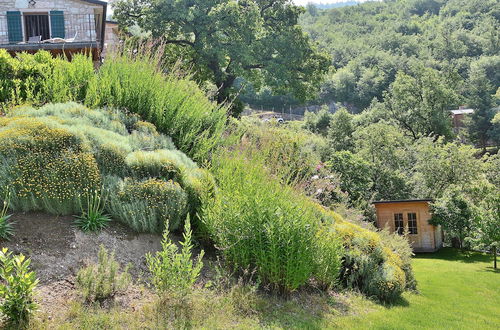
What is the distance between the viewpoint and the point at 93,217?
20.4 feet

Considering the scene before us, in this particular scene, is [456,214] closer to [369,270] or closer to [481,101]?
[369,270]

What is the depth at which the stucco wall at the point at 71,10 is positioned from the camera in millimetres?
19219

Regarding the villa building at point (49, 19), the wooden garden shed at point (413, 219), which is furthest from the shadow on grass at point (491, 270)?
the villa building at point (49, 19)

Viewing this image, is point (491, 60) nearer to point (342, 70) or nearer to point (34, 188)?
point (342, 70)

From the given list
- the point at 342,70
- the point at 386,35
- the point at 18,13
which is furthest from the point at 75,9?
the point at 386,35

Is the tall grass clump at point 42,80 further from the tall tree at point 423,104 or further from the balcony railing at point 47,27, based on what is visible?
the tall tree at point 423,104

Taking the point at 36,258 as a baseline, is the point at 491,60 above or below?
above

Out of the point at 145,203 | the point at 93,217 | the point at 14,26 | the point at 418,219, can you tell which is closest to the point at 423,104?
the point at 418,219

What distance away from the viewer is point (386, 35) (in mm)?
98312

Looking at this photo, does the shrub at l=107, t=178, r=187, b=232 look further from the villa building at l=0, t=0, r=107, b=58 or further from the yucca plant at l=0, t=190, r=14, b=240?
the villa building at l=0, t=0, r=107, b=58

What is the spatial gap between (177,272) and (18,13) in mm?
17275

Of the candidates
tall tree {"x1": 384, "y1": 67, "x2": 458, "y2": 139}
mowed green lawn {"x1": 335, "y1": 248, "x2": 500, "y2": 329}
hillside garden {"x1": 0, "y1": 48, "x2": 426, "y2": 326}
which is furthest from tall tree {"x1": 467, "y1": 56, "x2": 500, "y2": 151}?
hillside garden {"x1": 0, "y1": 48, "x2": 426, "y2": 326}

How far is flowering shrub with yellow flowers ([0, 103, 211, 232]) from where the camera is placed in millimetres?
6105

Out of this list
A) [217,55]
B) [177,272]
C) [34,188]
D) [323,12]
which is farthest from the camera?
[323,12]
